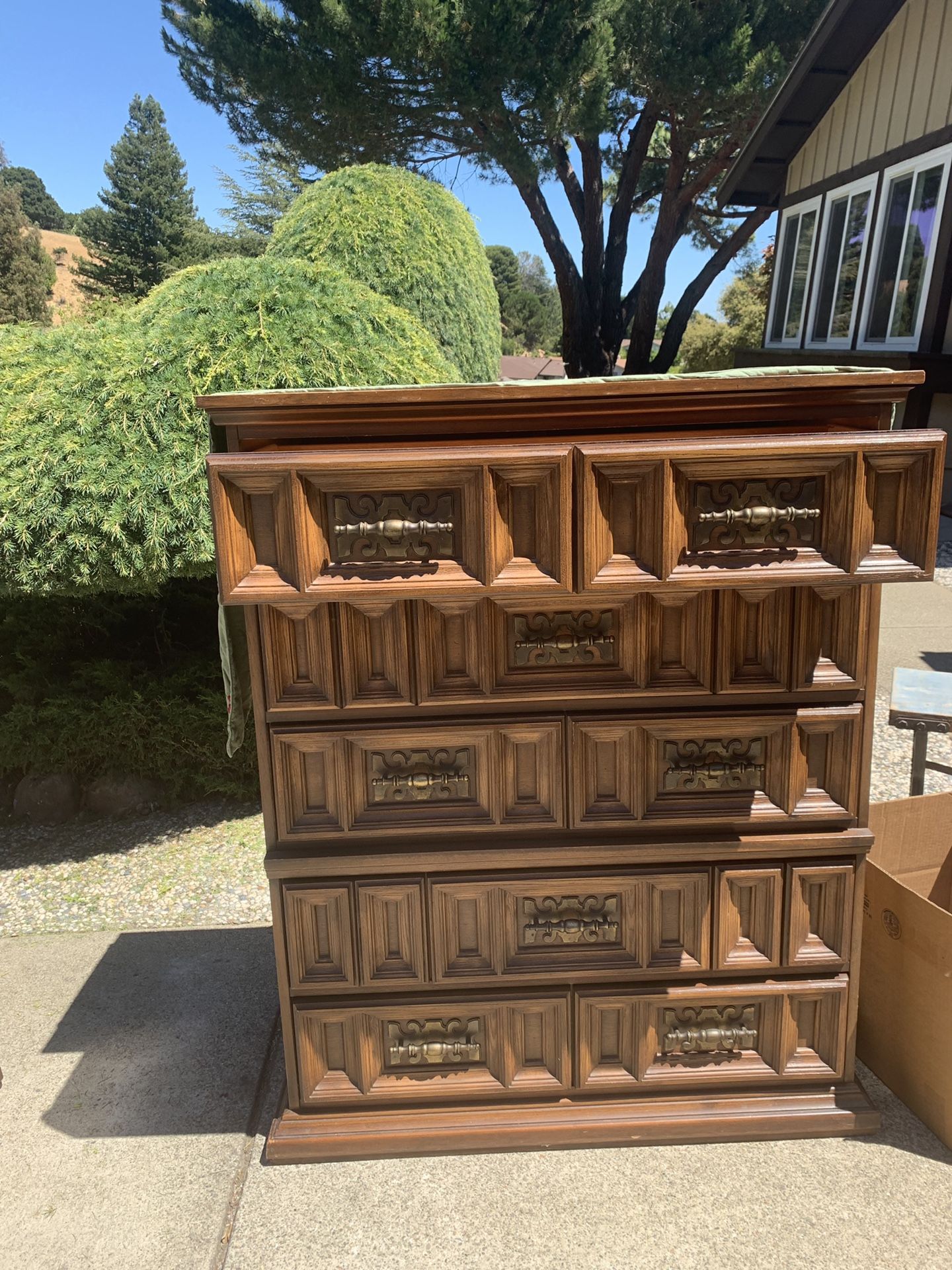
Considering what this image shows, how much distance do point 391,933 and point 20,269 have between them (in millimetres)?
39365

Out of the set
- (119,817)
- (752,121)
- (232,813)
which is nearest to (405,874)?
(232,813)

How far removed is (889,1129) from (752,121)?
55.4ft

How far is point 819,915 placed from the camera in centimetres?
210

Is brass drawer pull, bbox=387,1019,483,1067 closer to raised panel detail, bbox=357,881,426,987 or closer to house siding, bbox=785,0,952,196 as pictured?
raised panel detail, bbox=357,881,426,987

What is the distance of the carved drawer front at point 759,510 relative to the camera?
1675mm

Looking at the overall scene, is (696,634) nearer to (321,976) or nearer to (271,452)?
→ (271,452)

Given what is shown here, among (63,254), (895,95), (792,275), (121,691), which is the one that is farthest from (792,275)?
(63,254)

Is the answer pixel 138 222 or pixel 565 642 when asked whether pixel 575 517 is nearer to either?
pixel 565 642

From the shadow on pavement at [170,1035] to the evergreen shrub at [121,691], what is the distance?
100 cm

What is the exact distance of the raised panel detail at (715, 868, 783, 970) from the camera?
207 cm

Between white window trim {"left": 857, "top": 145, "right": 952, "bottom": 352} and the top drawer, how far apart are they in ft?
31.1

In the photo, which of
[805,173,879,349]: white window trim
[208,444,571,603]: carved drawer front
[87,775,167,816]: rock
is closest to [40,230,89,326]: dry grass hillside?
[805,173,879,349]: white window trim

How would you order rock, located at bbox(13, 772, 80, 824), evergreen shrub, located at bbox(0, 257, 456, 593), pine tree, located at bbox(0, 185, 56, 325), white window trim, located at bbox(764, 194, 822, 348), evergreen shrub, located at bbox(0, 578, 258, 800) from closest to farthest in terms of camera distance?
evergreen shrub, located at bbox(0, 257, 456, 593), evergreen shrub, located at bbox(0, 578, 258, 800), rock, located at bbox(13, 772, 80, 824), white window trim, located at bbox(764, 194, 822, 348), pine tree, located at bbox(0, 185, 56, 325)

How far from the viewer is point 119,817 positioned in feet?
13.8
